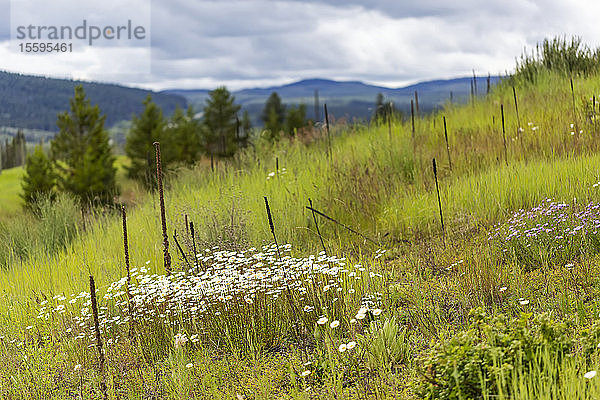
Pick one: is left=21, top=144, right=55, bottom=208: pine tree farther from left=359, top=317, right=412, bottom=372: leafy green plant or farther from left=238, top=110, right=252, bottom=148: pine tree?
left=359, top=317, right=412, bottom=372: leafy green plant

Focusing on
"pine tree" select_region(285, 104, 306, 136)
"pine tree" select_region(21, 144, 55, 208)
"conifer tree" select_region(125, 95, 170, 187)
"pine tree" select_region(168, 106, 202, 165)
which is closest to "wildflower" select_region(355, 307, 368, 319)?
"pine tree" select_region(21, 144, 55, 208)

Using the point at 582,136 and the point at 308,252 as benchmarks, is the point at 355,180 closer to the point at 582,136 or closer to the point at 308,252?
the point at 308,252

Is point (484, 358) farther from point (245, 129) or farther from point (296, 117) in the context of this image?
point (296, 117)

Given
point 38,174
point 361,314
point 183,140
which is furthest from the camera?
point 183,140

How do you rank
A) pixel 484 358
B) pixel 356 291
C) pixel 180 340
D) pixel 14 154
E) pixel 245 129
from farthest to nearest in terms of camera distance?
pixel 14 154 → pixel 245 129 → pixel 356 291 → pixel 180 340 → pixel 484 358

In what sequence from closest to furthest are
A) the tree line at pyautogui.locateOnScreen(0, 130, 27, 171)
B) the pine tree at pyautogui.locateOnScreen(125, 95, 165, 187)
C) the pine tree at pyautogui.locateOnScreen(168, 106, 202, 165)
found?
the pine tree at pyautogui.locateOnScreen(125, 95, 165, 187) → the pine tree at pyautogui.locateOnScreen(168, 106, 202, 165) → the tree line at pyautogui.locateOnScreen(0, 130, 27, 171)

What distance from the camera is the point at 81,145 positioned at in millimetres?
39719

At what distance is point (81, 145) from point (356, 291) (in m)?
39.3

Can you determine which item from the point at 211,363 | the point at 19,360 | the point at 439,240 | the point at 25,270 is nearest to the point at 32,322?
the point at 19,360

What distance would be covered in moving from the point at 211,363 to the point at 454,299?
71.9 inches

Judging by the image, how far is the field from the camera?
2936 mm

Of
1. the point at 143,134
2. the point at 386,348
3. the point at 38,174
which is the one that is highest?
the point at 143,134

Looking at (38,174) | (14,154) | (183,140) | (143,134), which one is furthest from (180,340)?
(14,154)

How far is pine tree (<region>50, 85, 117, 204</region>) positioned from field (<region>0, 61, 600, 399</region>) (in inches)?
1143
